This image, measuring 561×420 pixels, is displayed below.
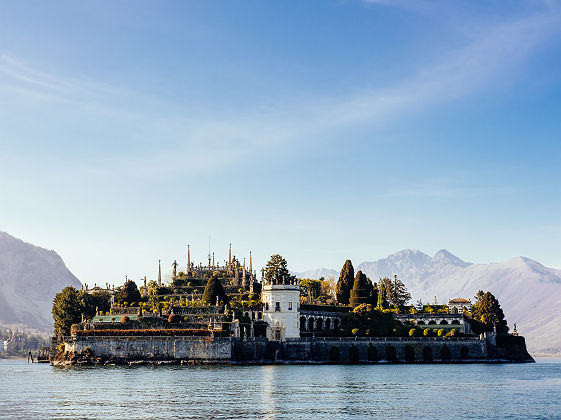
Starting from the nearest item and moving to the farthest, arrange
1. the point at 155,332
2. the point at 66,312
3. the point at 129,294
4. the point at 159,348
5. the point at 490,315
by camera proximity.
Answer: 1. the point at 159,348
2. the point at 155,332
3. the point at 129,294
4. the point at 66,312
5. the point at 490,315

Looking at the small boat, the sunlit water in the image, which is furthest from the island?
the small boat

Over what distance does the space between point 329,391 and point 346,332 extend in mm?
58917

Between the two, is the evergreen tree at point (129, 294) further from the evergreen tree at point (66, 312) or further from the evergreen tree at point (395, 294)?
the evergreen tree at point (395, 294)

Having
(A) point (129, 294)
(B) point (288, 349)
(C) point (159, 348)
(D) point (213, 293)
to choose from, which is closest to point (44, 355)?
(A) point (129, 294)

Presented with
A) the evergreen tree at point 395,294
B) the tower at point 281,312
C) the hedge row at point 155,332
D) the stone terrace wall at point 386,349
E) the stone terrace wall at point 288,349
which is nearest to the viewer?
the stone terrace wall at point 288,349

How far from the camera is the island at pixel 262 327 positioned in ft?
420

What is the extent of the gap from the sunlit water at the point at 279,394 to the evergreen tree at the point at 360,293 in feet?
154

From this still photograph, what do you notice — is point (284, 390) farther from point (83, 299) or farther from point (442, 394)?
point (83, 299)

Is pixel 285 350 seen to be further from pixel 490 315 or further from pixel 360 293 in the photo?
pixel 490 315

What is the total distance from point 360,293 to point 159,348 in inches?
1913

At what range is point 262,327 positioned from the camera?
5453 inches

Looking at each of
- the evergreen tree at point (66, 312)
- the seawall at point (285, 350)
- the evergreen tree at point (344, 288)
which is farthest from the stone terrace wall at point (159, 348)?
the evergreen tree at point (344, 288)

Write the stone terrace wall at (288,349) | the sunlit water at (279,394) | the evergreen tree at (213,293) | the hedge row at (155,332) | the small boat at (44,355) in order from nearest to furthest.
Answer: the sunlit water at (279,394) < the stone terrace wall at (288,349) < the hedge row at (155,332) < the evergreen tree at (213,293) < the small boat at (44,355)

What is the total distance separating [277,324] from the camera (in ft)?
458
